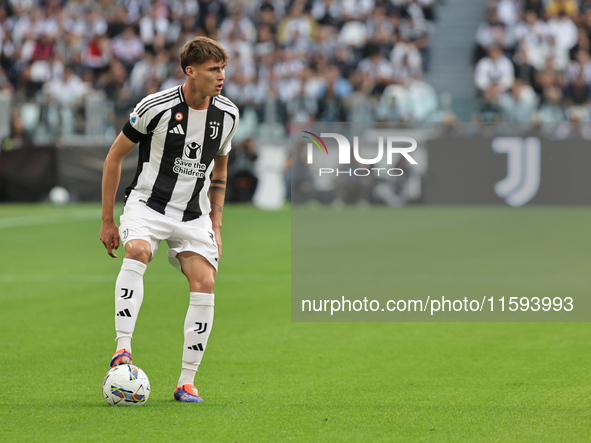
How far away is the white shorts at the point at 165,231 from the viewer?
523 cm

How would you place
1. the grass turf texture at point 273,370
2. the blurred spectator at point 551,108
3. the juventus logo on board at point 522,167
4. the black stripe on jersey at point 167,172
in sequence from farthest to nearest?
the blurred spectator at point 551,108 → the juventus logo on board at point 522,167 → the black stripe on jersey at point 167,172 → the grass turf texture at point 273,370

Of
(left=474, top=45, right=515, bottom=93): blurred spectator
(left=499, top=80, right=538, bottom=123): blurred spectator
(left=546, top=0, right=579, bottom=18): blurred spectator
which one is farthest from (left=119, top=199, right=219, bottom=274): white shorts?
(left=546, top=0, right=579, bottom=18): blurred spectator

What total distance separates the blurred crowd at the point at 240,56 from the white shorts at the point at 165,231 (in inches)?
614

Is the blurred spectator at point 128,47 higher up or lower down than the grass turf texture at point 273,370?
higher up

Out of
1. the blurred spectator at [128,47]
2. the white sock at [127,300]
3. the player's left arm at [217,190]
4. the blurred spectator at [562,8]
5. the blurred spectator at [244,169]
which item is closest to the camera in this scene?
the white sock at [127,300]

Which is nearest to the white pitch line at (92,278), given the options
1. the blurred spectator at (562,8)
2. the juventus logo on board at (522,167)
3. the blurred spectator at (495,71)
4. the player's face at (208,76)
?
the player's face at (208,76)

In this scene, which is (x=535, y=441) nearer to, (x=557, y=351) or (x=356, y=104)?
(x=557, y=351)

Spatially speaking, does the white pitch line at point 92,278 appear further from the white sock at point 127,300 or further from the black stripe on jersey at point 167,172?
the white sock at point 127,300

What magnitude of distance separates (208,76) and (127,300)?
1252 mm

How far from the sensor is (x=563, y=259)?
40.0ft

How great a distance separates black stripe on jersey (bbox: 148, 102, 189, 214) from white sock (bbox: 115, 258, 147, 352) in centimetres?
41

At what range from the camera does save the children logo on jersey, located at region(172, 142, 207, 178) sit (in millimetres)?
5316

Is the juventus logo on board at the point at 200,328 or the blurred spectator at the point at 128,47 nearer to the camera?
the juventus logo on board at the point at 200,328

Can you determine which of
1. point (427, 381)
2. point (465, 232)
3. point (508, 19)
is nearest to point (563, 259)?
point (465, 232)
